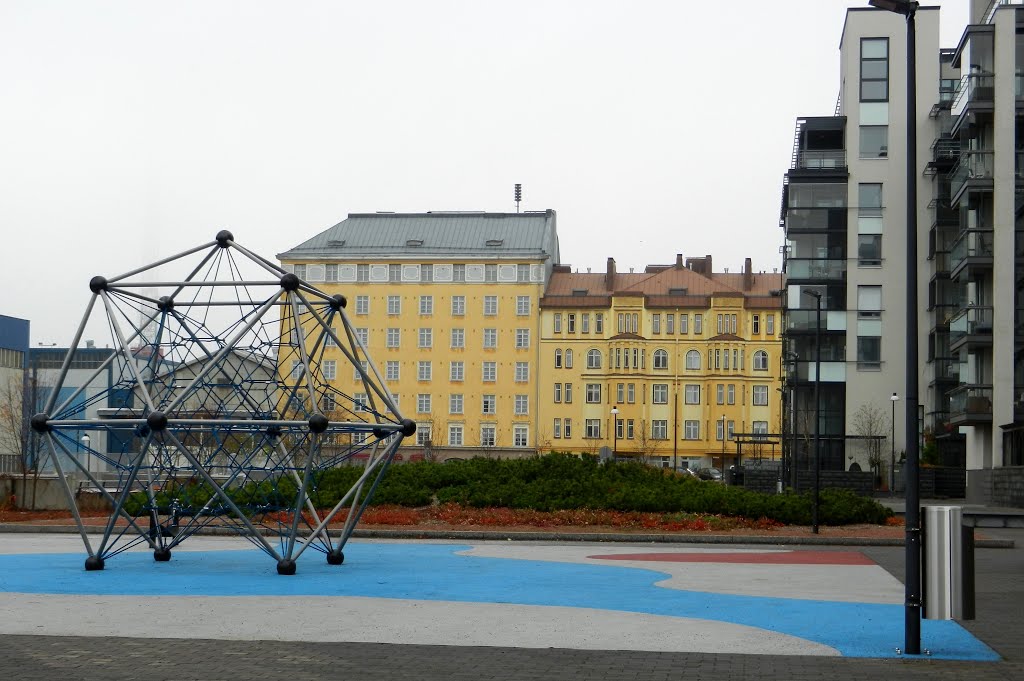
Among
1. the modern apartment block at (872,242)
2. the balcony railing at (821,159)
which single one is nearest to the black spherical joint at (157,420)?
the modern apartment block at (872,242)

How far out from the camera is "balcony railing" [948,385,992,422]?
185 feet

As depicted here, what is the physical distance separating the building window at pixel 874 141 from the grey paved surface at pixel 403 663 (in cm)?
6096

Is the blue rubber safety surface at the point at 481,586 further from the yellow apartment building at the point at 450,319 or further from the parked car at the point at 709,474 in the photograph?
the yellow apartment building at the point at 450,319

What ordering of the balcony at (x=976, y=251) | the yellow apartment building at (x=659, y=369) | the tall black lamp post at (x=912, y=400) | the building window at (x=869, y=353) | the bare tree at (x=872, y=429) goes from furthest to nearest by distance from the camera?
the yellow apartment building at (x=659, y=369), the building window at (x=869, y=353), the bare tree at (x=872, y=429), the balcony at (x=976, y=251), the tall black lamp post at (x=912, y=400)

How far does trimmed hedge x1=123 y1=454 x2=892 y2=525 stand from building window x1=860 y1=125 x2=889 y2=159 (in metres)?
38.7

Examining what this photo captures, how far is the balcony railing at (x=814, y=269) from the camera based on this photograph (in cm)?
7206

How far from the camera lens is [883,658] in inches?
464

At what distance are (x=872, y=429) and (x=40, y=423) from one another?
183 feet

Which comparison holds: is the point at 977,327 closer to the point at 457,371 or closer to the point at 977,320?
the point at 977,320

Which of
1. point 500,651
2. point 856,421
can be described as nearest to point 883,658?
point 500,651

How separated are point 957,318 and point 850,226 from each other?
40.9ft

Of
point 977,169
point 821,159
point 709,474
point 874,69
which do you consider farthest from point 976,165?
point 709,474

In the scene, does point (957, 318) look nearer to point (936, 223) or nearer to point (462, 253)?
point (936, 223)

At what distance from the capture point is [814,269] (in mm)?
72375
